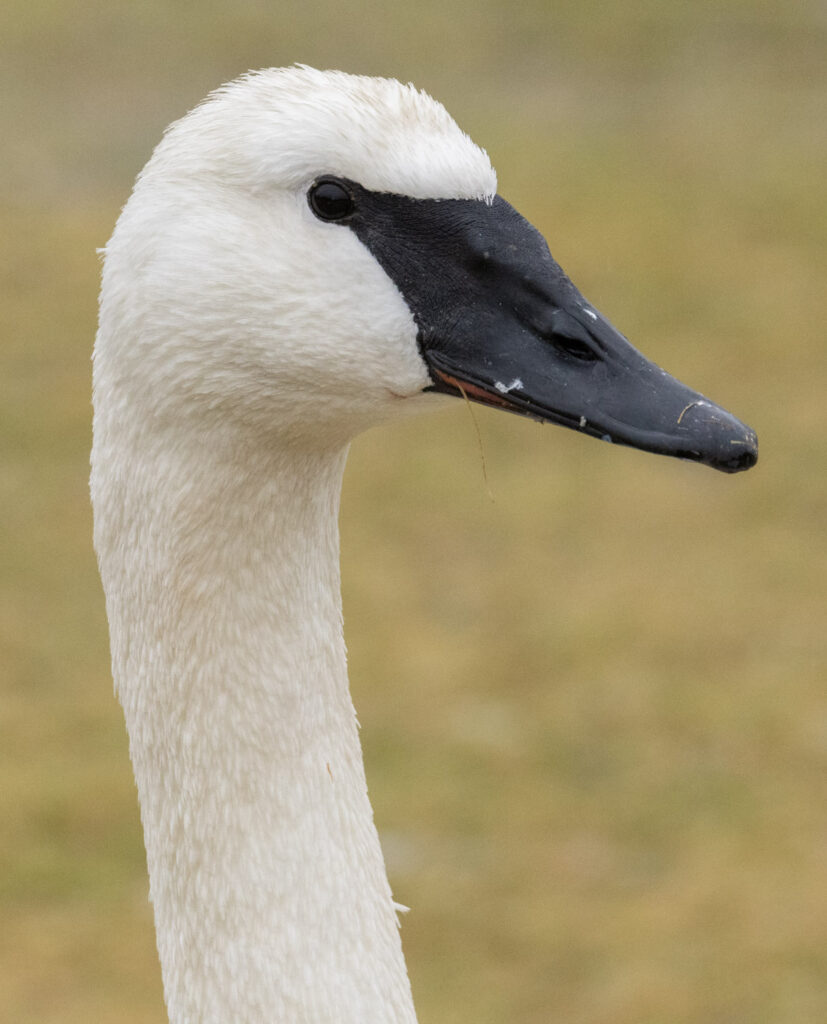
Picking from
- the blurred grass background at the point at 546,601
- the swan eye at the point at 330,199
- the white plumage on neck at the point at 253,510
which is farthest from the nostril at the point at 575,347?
the blurred grass background at the point at 546,601

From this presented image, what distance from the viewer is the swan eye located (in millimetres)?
1979

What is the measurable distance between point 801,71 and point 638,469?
5483mm

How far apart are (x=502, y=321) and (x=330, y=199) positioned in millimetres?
273

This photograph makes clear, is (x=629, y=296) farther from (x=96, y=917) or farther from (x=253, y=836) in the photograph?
(x=253, y=836)

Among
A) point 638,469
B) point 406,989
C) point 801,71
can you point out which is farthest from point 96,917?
point 801,71

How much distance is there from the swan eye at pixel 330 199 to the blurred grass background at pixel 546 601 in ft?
3.53

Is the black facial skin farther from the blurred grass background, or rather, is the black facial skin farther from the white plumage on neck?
the blurred grass background

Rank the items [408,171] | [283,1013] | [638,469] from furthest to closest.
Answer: [638,469]
[283,1013]
[408,171]

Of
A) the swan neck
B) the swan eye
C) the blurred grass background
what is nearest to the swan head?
the swan eye

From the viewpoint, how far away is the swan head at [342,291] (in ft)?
6.41

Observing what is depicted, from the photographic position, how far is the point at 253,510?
208 centimetres

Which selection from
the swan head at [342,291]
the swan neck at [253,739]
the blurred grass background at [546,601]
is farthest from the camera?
the blurred grass background at [546,601]

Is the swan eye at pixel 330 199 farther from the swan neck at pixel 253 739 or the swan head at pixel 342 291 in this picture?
the swan neck at pixel 253 739

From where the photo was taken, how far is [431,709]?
18.9ft
